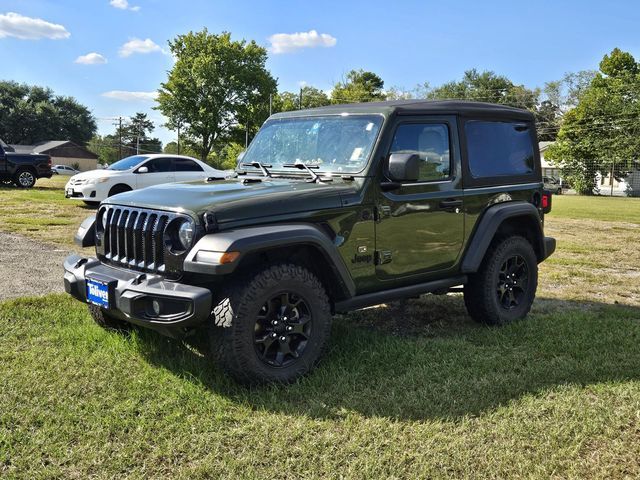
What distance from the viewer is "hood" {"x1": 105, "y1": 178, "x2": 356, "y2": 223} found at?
3635 millimetres

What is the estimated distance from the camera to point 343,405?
11.6ft

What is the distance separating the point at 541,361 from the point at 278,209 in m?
2.29

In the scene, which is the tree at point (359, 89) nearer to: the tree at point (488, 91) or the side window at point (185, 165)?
the tree at point (488, 91)

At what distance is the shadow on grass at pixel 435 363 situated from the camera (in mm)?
3566

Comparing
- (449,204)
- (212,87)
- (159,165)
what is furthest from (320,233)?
(212,87)

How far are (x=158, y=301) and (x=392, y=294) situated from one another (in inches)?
70.9

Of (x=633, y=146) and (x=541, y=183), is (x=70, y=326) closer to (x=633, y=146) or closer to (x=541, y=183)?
(x=541, y=183)

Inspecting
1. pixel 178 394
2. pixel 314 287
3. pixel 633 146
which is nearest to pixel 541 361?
pixel 314 287

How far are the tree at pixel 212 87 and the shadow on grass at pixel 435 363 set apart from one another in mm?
49803

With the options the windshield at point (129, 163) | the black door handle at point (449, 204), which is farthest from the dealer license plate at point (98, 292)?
the windshield at point (129, 163)

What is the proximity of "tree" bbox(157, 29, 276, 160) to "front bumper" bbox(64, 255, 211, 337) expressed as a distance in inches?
1995

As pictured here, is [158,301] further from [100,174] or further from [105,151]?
[105,151]

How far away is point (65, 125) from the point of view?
82.2m

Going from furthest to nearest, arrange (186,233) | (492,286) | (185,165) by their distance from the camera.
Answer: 1. (185,165)
2. (492,286)
3. (186,233)
